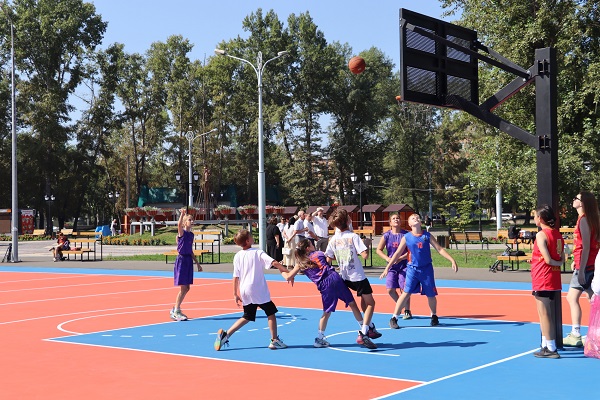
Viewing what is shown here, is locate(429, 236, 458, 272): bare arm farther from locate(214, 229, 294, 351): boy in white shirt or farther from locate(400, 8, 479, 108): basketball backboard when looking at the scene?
locate(214, 229, 294, 351): boy in white shirt

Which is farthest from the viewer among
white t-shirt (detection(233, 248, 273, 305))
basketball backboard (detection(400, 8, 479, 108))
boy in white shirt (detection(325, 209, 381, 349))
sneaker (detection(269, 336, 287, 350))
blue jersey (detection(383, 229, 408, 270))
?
blue jersey (detection(383, 229, 408, 270))

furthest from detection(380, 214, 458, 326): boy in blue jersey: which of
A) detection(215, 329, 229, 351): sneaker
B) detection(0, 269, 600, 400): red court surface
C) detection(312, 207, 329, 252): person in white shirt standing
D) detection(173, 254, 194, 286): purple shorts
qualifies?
detection(312, 207, 329, 252): person in white shirt standing

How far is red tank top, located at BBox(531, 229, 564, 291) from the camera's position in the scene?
31.3ft

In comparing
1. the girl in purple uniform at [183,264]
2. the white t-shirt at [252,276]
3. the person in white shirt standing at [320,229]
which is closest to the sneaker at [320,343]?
the white t-shirt at [252,276]

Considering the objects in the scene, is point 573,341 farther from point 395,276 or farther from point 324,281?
point 395,276

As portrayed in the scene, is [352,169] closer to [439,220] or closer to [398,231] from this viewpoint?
[439,220]

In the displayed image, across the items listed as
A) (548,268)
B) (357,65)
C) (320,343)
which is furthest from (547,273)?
(357,65)

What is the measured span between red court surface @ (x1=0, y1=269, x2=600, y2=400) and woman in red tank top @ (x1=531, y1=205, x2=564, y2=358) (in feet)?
1.06

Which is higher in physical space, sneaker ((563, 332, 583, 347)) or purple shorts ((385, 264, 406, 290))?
purple shorts ((385, 264, 406, 290))

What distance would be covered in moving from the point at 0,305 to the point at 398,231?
357 inches

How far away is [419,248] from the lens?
1223 cm

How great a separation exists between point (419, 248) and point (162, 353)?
14.1ft

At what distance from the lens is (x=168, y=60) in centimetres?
8000

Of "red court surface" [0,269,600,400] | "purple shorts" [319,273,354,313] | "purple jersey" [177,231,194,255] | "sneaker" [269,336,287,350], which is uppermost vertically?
"purple jersey" [177,231,194,255]
